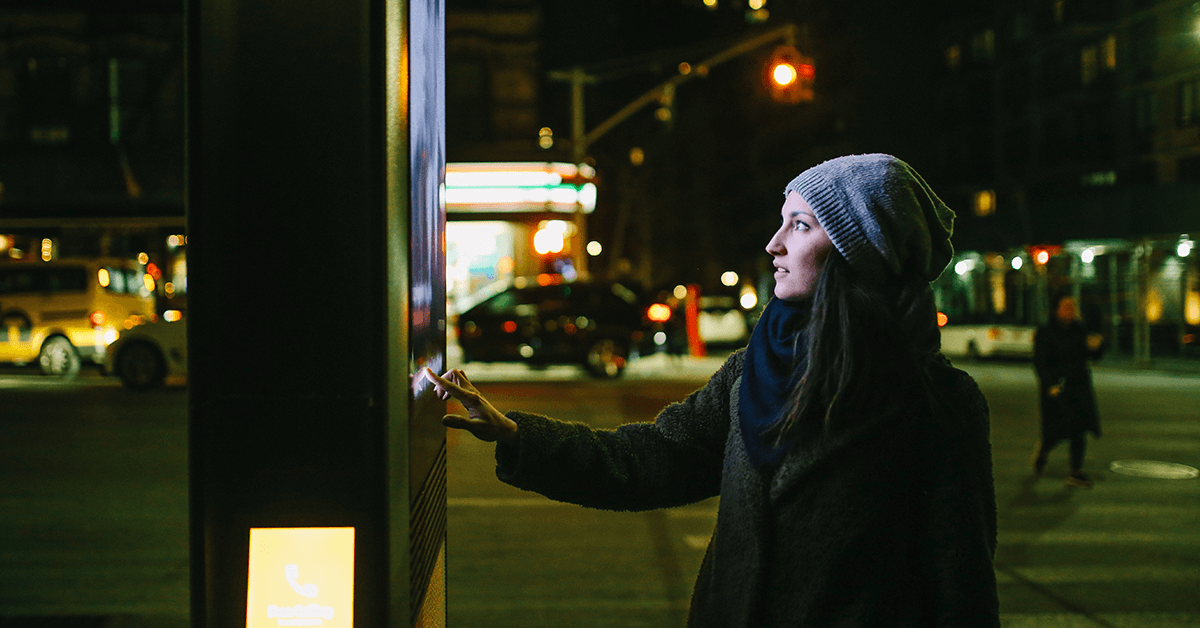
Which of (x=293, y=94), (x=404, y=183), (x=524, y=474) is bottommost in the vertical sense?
(x=524, y=474)

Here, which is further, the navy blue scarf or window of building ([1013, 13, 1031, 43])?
window of building ([1013, 13, 1031, 43])

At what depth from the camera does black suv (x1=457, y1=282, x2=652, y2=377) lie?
18.2 m

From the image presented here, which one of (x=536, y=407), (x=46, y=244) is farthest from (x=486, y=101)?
(x=536, y=407)

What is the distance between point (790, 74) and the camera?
15.2 meters

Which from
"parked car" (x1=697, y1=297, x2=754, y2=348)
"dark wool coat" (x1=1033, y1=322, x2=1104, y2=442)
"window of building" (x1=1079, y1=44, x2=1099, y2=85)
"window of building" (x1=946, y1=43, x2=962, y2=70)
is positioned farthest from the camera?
"window of building" (x1=946, y1=43, x2=962, y2=70)

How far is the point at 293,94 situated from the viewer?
5.92 feet

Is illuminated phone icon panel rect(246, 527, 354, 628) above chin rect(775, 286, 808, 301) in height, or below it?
below

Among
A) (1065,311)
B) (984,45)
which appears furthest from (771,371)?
(984,45)

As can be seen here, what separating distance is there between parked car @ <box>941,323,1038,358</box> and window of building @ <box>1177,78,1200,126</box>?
12610mm

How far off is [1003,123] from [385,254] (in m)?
49.1

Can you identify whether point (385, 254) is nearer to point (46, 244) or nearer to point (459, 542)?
point (459, 542)

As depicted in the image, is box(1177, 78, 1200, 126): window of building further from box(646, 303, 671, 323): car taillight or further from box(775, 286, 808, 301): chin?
box(775, 286, 808, 301): chin

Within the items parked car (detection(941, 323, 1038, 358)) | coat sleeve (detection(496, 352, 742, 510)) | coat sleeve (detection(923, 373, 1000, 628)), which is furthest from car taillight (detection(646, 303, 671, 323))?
coat sleeve (detection(923, 373, 1000, 628))

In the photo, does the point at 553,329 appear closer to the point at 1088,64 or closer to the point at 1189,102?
the point at 1189,102
